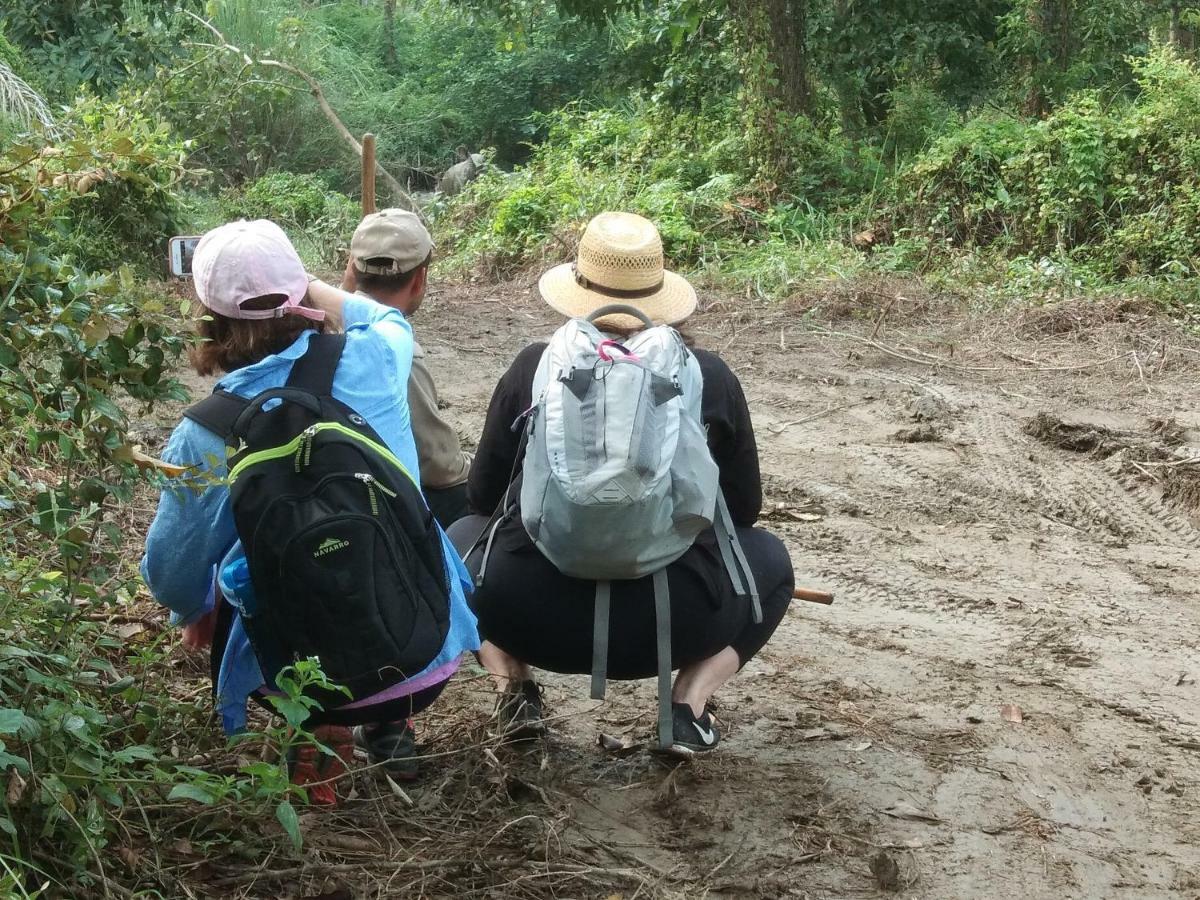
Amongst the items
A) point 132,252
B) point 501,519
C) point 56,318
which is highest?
point 56,318

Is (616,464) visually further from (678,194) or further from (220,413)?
(678,194)

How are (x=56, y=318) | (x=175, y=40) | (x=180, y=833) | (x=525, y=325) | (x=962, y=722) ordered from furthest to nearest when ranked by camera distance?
(x=175, y=40), (x=525, y=325), (x=962, y=722), (x=180, y=833), (x=56, y=318)

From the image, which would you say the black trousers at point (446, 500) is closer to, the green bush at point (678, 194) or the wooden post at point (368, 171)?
the wooden post at point (368, 171)

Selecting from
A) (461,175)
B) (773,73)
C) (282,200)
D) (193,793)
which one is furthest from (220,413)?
(461,175)

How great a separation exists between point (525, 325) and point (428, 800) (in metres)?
7.76

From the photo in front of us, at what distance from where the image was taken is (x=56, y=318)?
2383 mm

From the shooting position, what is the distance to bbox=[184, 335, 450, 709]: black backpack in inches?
105

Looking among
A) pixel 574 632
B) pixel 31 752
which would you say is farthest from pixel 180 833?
pixel 574 632

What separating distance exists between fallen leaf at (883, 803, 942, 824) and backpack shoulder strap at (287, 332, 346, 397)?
1749 millimetres

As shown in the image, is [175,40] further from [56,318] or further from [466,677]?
[56,318]

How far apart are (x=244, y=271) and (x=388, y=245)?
1230mm

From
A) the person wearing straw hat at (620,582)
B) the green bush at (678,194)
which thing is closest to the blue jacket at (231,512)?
the person wearing straw hat at (620,582)

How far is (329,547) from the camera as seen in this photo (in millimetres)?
2660

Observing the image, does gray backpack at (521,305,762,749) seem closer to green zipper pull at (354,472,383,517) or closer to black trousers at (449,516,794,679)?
black trousers at (449,516,794,679)
